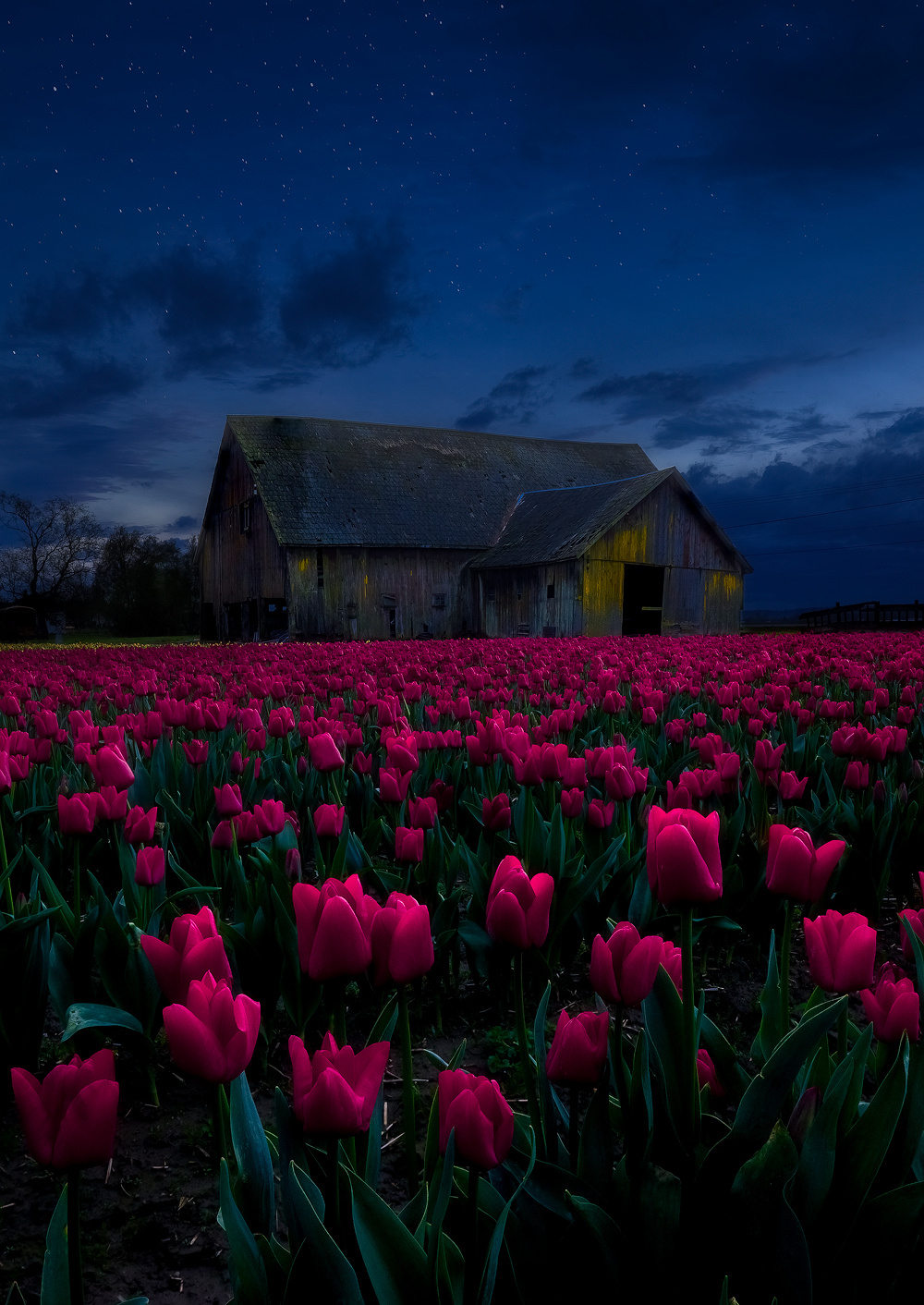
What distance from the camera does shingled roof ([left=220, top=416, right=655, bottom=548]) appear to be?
30.1m

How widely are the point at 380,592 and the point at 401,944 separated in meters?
29.7

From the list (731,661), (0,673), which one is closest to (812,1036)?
(731,661)

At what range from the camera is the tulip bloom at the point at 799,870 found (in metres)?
1.55

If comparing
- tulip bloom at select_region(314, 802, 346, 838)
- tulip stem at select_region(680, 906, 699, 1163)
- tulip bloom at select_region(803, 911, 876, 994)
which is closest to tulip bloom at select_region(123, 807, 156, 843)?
tulip bloom at select_region(314, 802, 346, 838)

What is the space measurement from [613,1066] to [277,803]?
4.90ft

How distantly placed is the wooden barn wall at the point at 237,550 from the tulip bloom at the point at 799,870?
1115 inches

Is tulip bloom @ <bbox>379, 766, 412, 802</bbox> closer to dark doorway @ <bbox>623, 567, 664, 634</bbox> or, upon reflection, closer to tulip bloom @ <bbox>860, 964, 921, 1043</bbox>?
tulip bloom @ <bbox>860, 964, 921, 1043</bbox>

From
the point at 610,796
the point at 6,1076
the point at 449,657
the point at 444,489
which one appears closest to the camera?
the point at 6,1076

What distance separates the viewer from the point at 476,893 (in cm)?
254

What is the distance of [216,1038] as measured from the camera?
1.13 m

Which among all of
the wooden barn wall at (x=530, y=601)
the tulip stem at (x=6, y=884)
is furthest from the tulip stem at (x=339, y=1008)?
the wooden barn wall at (x=530, y=601)

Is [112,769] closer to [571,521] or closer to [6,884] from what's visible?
[6,884]

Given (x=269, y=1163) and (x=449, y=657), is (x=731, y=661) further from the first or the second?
(x=269, y=1163)

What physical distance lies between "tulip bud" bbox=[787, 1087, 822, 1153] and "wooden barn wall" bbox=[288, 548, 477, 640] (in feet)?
92.3
